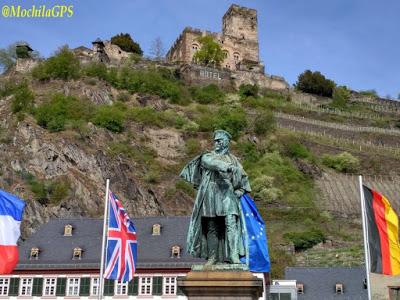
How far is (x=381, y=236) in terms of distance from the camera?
703 inches

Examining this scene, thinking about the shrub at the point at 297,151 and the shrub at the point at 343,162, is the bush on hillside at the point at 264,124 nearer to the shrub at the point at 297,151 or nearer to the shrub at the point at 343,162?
the shrub at the point at 297,151

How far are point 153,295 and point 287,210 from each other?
2688 cm

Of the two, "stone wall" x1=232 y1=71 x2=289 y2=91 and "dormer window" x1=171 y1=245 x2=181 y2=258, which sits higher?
"stone wall" x1=232 y1=71 x2=289 y2=91

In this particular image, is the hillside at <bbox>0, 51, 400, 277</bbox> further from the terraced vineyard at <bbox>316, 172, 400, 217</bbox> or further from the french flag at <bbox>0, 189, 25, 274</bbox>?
the french flag at <bbox>0, 189, 25, 274</bbox>

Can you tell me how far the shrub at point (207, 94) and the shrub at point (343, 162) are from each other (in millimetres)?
17361

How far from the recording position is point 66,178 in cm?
5606

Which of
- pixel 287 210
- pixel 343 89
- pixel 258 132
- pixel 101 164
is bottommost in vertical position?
pixel 287 210

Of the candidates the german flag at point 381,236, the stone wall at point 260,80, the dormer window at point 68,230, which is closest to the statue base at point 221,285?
the german flag at point 381,236

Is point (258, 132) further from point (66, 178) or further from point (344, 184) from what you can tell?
point (66, 178)

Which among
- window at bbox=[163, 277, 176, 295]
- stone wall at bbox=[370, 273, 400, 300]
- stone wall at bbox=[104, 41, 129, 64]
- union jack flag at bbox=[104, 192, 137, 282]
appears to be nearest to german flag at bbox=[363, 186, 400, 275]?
union jack flag at bbox=[104, 192, 137, 282]

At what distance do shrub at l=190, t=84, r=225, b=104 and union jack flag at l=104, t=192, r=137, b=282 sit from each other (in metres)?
63.2

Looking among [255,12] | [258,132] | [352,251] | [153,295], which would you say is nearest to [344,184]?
[258,132]

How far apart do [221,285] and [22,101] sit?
6111cm

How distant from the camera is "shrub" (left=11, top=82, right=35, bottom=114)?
67806 mm
